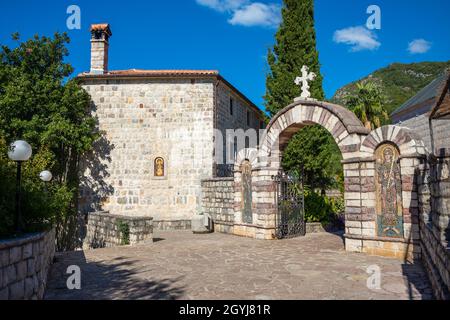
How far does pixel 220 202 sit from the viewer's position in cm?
1376

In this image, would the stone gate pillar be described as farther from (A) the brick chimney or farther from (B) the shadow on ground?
(A) the brick chimney

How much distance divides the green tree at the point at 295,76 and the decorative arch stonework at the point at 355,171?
536 cm

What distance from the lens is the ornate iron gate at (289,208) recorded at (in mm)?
11232

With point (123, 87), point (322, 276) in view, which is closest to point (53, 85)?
point (123, 87)

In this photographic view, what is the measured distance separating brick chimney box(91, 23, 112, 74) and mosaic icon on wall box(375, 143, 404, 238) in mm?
13457

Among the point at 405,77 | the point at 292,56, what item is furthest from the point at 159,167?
the point at 405,77

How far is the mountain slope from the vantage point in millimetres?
45938

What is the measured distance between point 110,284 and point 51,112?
1148cm

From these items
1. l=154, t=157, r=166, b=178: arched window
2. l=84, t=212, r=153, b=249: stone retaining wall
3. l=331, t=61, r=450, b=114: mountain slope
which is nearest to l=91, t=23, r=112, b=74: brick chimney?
l=154, t=157, r=166, b=178: arched window

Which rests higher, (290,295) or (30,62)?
(30,62)

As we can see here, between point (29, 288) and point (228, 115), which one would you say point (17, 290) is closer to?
point (29, 288)
